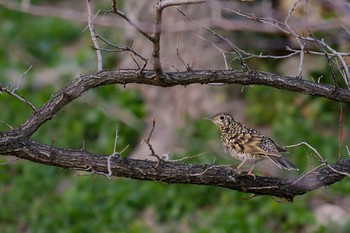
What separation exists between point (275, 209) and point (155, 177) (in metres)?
4.59

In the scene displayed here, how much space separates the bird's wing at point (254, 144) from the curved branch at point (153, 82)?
0.65 metres

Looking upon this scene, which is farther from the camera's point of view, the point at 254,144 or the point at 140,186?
the point at 140,186

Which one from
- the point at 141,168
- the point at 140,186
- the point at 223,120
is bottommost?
the point at 141,168

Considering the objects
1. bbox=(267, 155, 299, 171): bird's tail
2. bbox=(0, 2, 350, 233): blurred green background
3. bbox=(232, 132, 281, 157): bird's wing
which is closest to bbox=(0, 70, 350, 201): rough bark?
bbox=(267, 155, 299, 171): bird's tail

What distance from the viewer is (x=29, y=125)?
5.88 m

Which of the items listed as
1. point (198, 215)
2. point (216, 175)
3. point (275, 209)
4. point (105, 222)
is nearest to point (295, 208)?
Answer: point (275, 209)

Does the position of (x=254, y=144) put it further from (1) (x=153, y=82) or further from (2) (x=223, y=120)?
(1) (x=153, y=82)

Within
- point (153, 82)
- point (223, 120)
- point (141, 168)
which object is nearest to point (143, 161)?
point (141, 168)

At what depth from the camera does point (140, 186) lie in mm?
11305

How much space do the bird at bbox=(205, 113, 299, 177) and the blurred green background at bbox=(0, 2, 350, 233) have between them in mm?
2568

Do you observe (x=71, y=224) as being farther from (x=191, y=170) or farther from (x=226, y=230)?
(x=191, y=170)

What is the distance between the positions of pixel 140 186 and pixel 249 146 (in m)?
4.76

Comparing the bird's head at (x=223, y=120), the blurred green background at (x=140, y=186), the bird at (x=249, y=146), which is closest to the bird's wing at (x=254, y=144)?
the bird at (x=249, y=146)

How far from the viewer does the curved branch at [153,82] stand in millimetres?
5840
